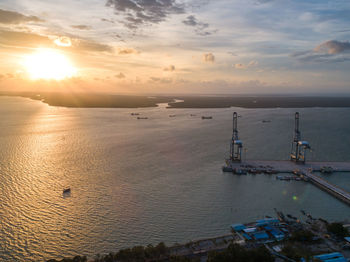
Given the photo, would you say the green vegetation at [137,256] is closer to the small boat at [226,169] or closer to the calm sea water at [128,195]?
the calm sea water at [128,195]

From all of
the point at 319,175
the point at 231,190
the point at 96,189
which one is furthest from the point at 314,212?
the point at 96,189

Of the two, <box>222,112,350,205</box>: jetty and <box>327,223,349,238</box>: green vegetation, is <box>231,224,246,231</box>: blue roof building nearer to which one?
<box>327,223,349,238</box>: green vegetation

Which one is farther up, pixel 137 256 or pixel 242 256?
pixel 242 256

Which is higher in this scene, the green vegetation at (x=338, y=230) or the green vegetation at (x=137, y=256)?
the green vegetation at (x=338, y=230)

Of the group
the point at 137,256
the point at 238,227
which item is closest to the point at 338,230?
the point at 238,227

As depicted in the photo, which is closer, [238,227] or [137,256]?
[137,256]

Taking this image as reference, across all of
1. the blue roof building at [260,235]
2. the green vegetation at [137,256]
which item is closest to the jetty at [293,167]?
the blue roof building at [260,235]

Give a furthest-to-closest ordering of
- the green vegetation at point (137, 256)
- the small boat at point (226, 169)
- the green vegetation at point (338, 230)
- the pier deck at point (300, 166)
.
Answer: the small boat at point (226, 169) < the pier deck at point (300, 166) < the green vegetation at point (338, 230) < the green vegetation at point (137, 256)

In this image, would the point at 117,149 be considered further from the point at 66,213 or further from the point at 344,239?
the point at 344,239

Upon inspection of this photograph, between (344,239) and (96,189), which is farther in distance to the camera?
(96,189)

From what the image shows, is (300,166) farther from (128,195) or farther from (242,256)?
(242,256)

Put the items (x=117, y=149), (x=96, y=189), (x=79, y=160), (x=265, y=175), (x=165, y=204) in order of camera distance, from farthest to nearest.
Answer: (x=117, y=149) < (x=79, y=160) < (x=265, y=175) < (x=96, y=189) < (x=165, y=204)
